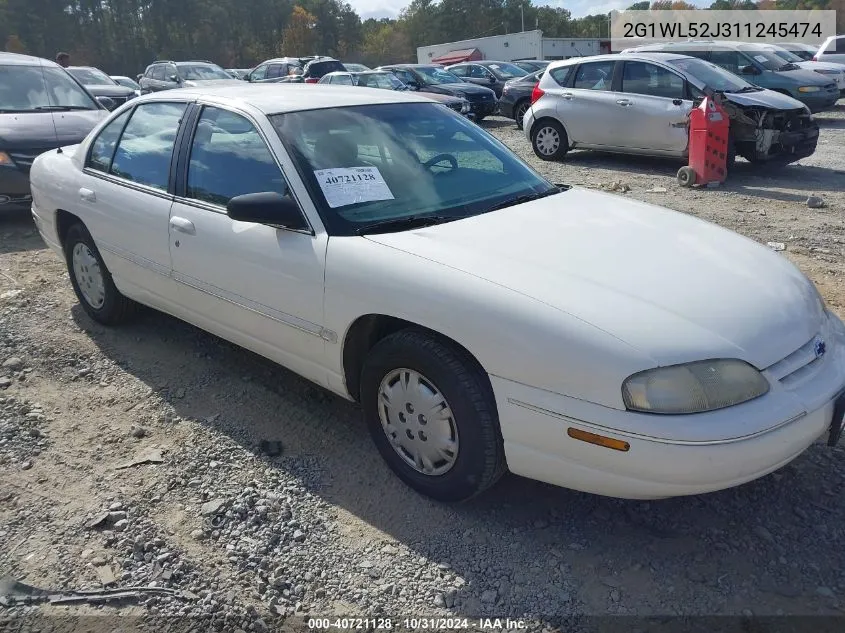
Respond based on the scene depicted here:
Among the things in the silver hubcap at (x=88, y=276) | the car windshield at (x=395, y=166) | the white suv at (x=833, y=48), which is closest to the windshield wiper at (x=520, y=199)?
the car windshield at (x=395, y=166)

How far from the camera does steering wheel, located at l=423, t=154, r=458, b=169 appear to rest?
11.8 ft

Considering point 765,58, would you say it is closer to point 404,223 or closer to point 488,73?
point 488,73

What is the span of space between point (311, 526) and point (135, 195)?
229cm

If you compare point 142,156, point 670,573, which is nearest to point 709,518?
point 670,573

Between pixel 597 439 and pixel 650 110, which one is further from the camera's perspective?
pixel 650 110

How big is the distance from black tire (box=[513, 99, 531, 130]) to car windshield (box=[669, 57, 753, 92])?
579 centimetres

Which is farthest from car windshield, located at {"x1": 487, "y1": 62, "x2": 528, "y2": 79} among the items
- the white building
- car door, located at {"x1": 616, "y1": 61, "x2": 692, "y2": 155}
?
the white building

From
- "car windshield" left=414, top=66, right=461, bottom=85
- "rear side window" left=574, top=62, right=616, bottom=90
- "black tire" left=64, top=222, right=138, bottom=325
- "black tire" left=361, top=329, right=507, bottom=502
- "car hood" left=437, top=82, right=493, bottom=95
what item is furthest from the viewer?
"car windshield" left=414, top=66, right=461, bottom=85

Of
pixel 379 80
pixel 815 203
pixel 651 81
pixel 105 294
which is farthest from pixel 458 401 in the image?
pixel 379 80

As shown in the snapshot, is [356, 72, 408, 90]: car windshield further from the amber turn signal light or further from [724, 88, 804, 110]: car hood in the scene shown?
the amber turn signal light

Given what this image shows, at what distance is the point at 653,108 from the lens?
10297mm

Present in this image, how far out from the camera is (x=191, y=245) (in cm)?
374

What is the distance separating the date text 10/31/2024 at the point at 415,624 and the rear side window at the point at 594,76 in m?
9.96

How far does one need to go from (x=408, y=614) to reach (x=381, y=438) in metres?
0.83
